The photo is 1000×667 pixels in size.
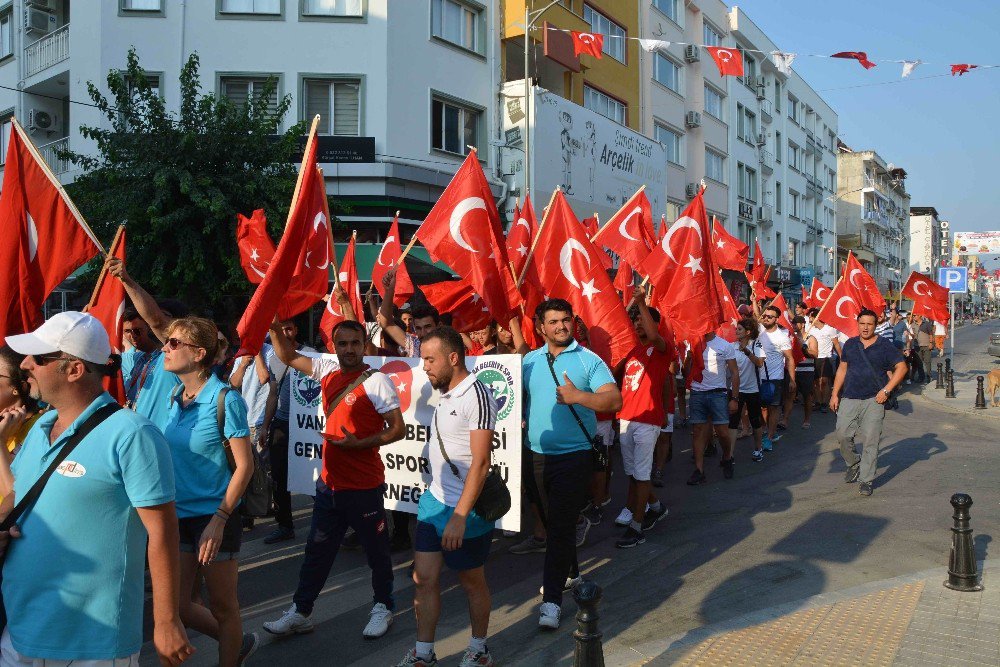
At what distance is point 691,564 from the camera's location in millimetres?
6395

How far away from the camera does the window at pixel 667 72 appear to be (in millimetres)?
32844

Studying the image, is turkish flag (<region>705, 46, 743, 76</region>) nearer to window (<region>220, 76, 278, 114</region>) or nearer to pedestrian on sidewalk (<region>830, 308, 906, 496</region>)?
window (<region>220, 76, 278, 114</region>)

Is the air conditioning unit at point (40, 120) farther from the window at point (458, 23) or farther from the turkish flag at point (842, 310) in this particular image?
the turkish flag at point (842, 310)

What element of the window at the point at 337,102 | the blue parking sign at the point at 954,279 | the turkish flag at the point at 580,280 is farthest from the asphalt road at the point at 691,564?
the blue parking sign at the point at 954,279

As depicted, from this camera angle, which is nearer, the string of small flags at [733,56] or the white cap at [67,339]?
the white cap at [67,339]

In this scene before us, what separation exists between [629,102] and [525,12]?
365 inches

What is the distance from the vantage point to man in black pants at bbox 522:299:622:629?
5.03 meters

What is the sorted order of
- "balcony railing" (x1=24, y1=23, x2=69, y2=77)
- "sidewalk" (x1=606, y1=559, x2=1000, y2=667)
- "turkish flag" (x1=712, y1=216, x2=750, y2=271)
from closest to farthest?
"sidewalk" (x1=606, y1=559, x2=1000, y2=667), "turkish flag" (x1=712, y1=216, x2=750, y2=271), "balcony railing" (x1=24, y1=23, x2=69, y2=77)

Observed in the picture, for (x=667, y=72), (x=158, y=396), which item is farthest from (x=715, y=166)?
(x=158, y=396)

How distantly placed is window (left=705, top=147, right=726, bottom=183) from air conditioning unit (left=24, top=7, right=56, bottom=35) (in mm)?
26174

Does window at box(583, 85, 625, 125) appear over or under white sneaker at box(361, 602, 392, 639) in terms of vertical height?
over

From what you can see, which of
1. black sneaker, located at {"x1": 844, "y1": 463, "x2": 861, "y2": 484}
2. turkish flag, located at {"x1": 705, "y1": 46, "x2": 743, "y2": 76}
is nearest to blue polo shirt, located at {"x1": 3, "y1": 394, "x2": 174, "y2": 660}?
black sneaker, located at {"x1": 844, "y1": 463, "x2": 861, "y2": 484}

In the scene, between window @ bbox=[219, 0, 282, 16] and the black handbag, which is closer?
the black handbag

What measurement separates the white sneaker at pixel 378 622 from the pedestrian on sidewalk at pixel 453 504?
60 cm
